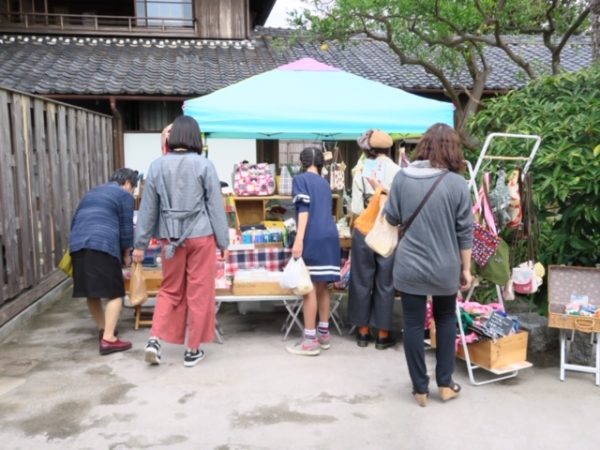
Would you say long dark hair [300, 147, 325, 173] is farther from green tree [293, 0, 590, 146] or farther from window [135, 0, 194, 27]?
window [135, 0, 194, 27]

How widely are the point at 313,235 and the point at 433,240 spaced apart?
1.25m

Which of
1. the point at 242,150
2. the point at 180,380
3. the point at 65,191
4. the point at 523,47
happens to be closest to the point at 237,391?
the point at 180,380

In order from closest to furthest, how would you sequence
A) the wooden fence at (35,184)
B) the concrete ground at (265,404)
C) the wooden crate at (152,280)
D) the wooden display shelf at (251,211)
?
1. the concrete ground at (265,404)
2. the wooden fence at (35,184)
3. the wooden crate at (152,280)
4. the wooden display shelf at (251,211)

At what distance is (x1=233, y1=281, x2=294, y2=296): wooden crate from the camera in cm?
436

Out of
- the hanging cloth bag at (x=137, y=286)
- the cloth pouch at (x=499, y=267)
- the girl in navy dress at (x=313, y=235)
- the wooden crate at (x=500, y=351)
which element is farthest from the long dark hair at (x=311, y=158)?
the wooden crate at (x=500, y=351)

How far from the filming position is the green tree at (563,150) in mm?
3424

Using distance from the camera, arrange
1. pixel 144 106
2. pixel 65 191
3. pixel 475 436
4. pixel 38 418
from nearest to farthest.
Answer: pixel 475 436 → pixel 38 418 → pixel 65 191 → pixel 144 106

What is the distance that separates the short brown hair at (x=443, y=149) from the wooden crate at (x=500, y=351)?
121cm

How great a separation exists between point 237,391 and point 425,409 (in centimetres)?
116

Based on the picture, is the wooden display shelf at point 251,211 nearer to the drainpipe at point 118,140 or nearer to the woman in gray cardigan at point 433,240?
the woman in gray cardigan at point 433,240

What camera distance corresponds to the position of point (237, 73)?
1062cm

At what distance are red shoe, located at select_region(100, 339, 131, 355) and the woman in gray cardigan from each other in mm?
2243

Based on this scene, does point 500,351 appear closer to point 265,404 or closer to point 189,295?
point 265,404

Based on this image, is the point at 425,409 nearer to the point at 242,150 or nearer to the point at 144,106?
the point at 242,150
